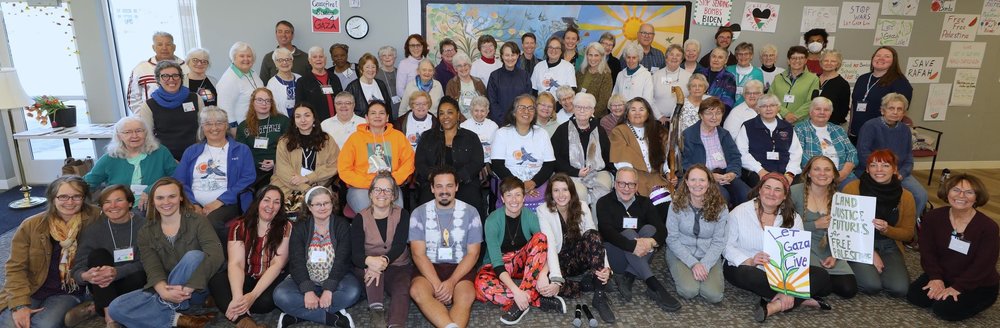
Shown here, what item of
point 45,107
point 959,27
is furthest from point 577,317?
point 959,27

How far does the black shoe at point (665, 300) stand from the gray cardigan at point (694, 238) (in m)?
0.26

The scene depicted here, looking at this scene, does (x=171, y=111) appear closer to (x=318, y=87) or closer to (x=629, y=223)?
(x=318, y=87)

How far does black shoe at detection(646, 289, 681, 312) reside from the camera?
3264mm

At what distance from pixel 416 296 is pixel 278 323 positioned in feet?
2.60

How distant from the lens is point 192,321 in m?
3.00

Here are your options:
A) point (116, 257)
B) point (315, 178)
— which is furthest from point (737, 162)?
point (116, 257)

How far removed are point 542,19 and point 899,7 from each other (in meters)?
4.43

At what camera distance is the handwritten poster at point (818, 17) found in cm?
639

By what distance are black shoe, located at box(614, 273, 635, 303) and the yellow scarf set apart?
3.22m

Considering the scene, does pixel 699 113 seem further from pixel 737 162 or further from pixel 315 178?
pixel 315 178

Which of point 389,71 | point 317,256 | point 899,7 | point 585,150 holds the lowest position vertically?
point 317,256

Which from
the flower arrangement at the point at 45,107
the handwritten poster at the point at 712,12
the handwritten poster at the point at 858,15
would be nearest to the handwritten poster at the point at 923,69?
the handwritten poster at the point at 858,15

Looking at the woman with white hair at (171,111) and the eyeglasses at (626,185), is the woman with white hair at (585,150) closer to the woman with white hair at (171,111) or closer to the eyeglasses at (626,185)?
the eyeglasses at (626,185)

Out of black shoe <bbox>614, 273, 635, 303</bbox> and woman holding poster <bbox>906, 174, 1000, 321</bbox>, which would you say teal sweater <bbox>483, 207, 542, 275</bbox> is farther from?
woman holding poster <bbox>906, 174, 1000, 321</bbox>
